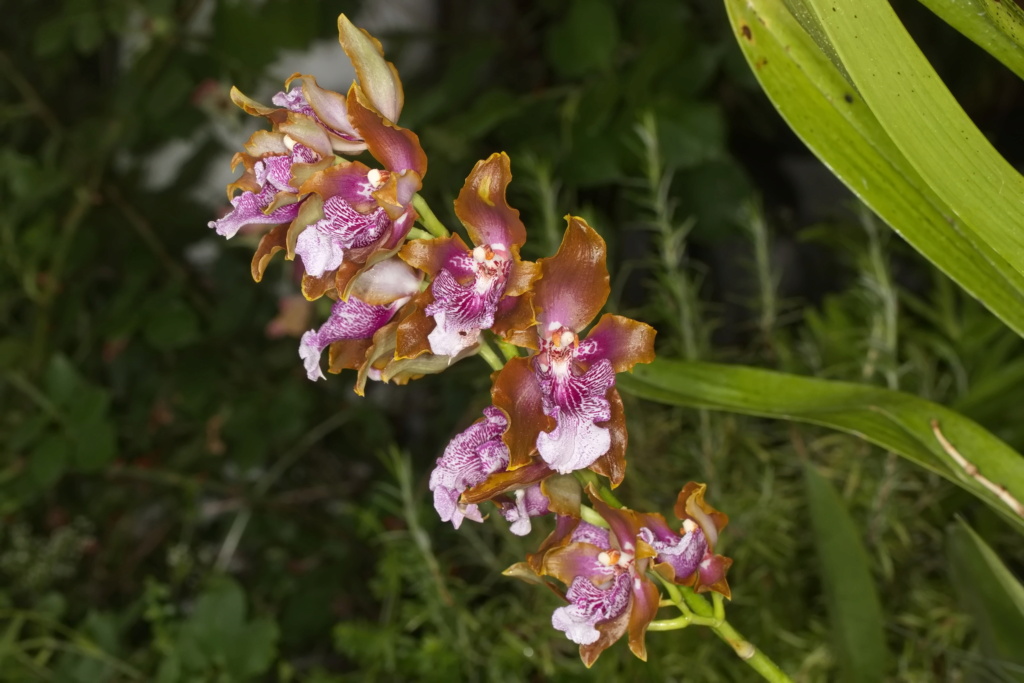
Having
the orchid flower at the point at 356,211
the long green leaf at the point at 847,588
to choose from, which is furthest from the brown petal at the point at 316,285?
the long green leaf at the point at 847,588

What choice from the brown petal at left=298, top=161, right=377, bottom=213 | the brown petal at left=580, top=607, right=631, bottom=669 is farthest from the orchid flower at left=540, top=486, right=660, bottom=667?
the brown petal at left=298, top=161, right=377, bottom=213

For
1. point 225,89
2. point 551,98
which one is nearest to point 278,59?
Answer: point 225,89

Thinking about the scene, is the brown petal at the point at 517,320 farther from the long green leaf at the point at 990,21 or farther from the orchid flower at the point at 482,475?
the long green leaf at the point at 990,21

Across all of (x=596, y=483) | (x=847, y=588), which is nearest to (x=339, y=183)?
(x=596, y=483)

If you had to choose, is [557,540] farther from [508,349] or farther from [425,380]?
[425,380]

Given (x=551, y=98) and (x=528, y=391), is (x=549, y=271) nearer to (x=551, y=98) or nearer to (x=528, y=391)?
(x=528, y=391)

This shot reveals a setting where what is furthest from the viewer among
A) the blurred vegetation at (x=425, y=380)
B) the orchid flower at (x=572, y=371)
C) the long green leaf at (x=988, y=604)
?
the blurred vegetation at (x=425, y=380)
